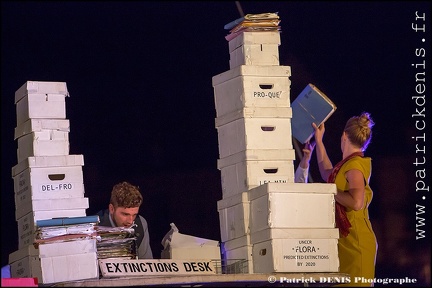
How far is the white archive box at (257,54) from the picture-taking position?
752cm

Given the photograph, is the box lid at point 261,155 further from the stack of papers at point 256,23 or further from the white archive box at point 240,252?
the stack of papers at point 256,23

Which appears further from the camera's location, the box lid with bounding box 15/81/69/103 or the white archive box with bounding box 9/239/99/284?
the box lid with bounding box 15/81/69/103

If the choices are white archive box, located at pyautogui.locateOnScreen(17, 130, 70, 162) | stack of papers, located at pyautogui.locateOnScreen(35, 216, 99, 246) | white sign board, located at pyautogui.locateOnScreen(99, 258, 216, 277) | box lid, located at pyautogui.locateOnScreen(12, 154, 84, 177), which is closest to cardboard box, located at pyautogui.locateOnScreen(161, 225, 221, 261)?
white sign board, located at pyautogui.locateOnScreen(99, 258, 216, 277)

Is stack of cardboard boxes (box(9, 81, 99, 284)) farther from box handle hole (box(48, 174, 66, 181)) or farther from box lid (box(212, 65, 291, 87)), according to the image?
box lid (box(212, 65, 291, 87))

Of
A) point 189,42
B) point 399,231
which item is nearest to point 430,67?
point 399,231

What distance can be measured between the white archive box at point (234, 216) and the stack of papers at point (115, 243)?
0.67m

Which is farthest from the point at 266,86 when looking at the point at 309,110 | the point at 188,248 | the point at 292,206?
the point at 188,248

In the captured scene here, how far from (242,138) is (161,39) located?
165 cm

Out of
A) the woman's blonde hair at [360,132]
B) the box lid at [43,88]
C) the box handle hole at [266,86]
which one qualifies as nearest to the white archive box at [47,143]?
the box lid at [43,88]

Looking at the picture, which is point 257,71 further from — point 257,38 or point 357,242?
point 357,242

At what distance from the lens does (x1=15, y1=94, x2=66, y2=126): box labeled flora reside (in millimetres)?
7297

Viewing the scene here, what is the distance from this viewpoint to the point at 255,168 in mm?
7406

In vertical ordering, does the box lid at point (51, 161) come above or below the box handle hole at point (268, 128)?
below

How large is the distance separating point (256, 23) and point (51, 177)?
1.59m
